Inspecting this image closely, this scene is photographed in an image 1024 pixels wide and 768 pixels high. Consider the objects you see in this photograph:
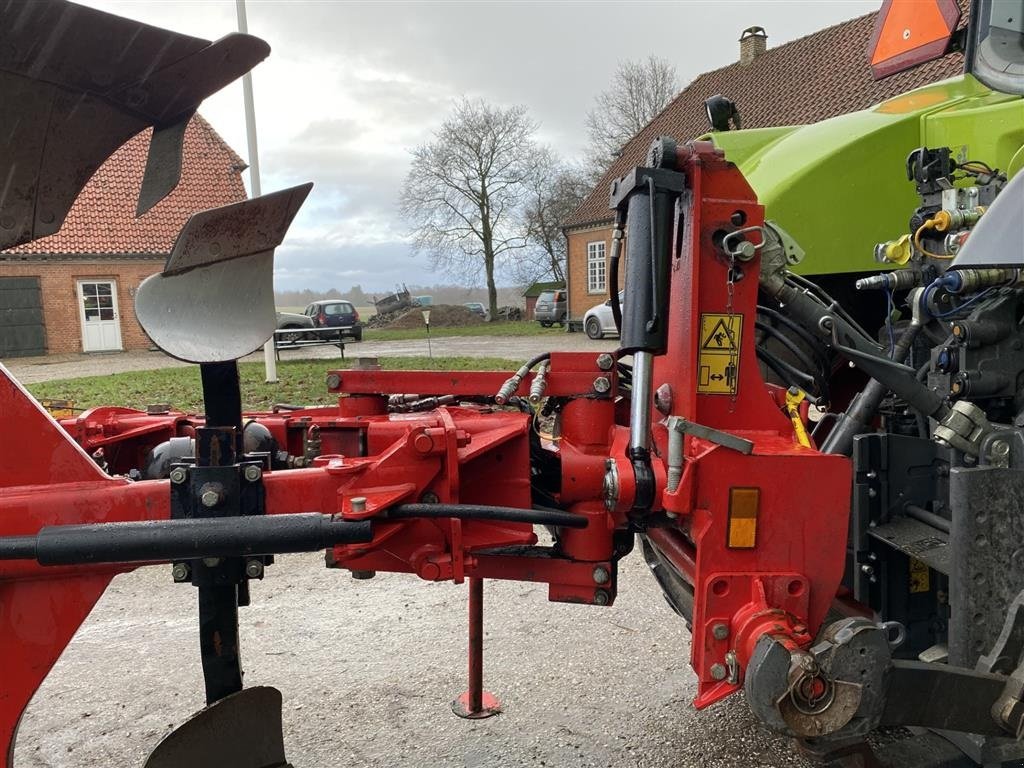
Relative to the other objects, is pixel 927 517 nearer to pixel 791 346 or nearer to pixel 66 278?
pixel 791 346

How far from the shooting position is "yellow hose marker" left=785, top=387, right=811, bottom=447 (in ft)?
7.21

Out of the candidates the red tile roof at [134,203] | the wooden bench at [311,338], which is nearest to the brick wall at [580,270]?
the red tile roof at [134,203]

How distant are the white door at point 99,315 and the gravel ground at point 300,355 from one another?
1.40ft

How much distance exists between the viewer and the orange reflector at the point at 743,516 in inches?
79.0

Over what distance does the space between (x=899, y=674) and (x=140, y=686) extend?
2.86 meters

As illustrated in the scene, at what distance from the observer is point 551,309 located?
29.5 metres

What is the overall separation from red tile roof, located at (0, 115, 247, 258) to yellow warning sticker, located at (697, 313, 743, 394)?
1851cm

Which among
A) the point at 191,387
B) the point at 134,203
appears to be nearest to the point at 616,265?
the point at 191,387

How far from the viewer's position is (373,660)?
11.5 feet

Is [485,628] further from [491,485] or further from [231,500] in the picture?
[231,500]

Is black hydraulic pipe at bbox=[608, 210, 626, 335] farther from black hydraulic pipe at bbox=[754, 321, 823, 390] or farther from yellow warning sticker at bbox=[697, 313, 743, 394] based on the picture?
black hydraulic pipe at bbox=[754, 321, 823, 390]

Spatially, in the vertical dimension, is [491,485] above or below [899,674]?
above

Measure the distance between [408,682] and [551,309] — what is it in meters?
26.6

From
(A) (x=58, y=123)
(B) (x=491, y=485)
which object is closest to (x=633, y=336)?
(B) (x=491, y=485)
